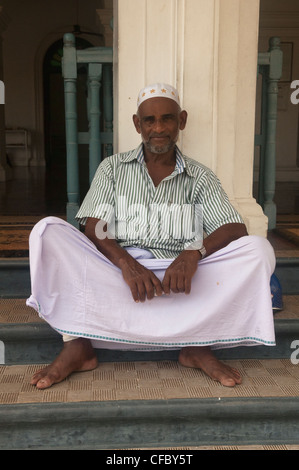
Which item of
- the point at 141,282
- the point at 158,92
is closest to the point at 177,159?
the point at 158,92

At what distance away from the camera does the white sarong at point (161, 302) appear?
2232 mm

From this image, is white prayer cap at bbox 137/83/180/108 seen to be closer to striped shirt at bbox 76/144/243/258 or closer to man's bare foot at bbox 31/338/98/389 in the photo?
striped shirt at bbox 76/144/243/258

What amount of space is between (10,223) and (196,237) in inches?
80.1

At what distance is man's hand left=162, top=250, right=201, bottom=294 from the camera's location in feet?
7.20

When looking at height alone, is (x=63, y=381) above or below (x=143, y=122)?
below

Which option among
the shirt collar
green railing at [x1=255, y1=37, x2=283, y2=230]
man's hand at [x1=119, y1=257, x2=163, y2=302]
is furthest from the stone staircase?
green railing at [x1=255, y1=37, x2=283, y2=230]

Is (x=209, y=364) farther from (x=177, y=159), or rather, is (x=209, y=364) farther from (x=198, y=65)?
(x=198, y=65)

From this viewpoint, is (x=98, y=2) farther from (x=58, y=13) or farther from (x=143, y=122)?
(x=143, y=122)

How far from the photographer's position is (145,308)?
90.6 inches

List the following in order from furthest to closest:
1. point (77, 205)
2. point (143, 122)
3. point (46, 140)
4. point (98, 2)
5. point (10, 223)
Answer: point (46, 140), point (98, 2), point (10, 223), point (77, 205), point (143, 122)

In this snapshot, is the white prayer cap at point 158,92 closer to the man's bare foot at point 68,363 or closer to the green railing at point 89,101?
the green railing at point 89,101

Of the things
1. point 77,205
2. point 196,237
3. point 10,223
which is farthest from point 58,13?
point 196,237

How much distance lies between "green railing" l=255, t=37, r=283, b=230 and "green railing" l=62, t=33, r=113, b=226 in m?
0.88
